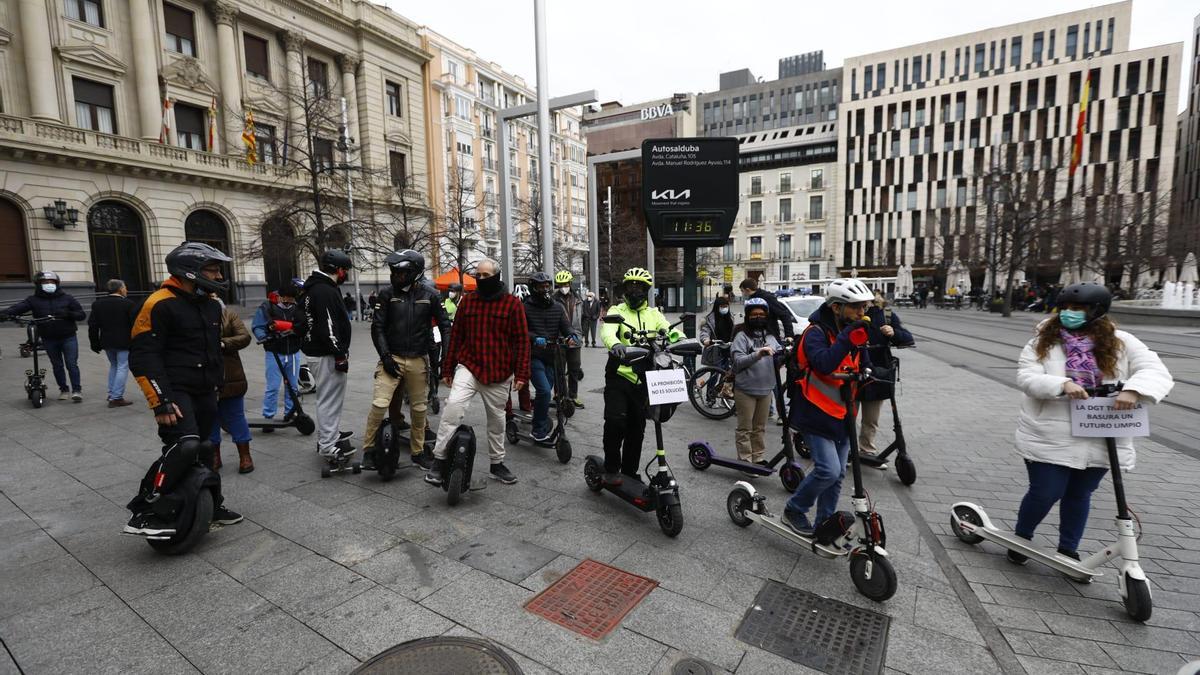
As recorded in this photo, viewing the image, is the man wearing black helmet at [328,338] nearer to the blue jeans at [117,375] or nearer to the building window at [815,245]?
the blue jeans at [117,375]

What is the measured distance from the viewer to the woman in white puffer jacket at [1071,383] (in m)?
3.09

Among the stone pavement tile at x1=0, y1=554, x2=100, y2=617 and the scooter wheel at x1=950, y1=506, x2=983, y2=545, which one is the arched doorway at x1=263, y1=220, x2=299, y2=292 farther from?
the scooter wheel at x1=950, y1=506, x2=983, y2=545

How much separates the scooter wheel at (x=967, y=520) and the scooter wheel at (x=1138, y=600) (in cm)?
84

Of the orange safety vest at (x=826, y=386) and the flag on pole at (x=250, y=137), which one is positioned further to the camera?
the flag on pole at (x=250, y=137)

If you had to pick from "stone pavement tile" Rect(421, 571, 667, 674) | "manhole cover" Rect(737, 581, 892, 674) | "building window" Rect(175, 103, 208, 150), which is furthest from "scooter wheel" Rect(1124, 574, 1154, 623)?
"building window" Rect(175, 103, 208, 150)

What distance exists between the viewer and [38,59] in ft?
69.6

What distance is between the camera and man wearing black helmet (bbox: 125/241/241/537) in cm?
350

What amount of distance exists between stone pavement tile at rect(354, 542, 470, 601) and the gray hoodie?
3.18 metres

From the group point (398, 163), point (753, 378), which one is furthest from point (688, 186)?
point (398, 163)

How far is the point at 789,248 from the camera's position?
2511 inches


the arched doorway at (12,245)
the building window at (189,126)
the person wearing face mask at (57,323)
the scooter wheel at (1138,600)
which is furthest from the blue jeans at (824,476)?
the building window at (189,126)

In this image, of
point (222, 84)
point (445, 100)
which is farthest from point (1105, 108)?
point (222, 84)

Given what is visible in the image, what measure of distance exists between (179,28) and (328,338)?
3229cm

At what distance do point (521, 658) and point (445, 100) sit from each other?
48017mm
